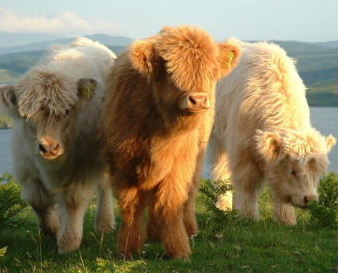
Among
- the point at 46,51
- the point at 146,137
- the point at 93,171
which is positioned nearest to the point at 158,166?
the point at 146,137

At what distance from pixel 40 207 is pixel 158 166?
2308 millimetres

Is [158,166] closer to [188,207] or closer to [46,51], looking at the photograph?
[188,207]

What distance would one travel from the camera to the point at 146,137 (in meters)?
6.16

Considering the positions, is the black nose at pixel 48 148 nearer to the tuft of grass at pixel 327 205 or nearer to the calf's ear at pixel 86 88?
the calf's ear at pixel 86 88

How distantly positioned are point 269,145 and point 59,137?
3170 mm

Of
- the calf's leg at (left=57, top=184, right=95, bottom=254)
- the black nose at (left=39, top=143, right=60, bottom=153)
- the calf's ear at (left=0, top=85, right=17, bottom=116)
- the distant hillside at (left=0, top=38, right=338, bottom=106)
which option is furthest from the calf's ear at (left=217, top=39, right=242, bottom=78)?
the distant hillside at (left=0, top=38, right=338, bottom=106)

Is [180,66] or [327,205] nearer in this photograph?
[180,66]

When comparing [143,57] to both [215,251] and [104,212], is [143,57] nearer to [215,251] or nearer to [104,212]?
[215,251]

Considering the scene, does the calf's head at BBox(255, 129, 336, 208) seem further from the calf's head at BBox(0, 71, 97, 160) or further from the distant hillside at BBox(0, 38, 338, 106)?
the distant hillside at BBox(0, 38, 338, 106)

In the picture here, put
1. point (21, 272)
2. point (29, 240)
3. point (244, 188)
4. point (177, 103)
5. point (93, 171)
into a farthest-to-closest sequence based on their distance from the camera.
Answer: point (244, 188), point (29, 240), point (93, 171), point (21, 272), point (177, 103)

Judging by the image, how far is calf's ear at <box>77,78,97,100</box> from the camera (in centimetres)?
673

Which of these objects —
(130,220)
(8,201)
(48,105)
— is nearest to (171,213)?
(130,220)

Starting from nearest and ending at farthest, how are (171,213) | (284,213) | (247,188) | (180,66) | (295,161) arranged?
(180,66) < (171,213) < (295,161) < (284,213) < (247,188)

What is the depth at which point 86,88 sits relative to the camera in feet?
22.1
